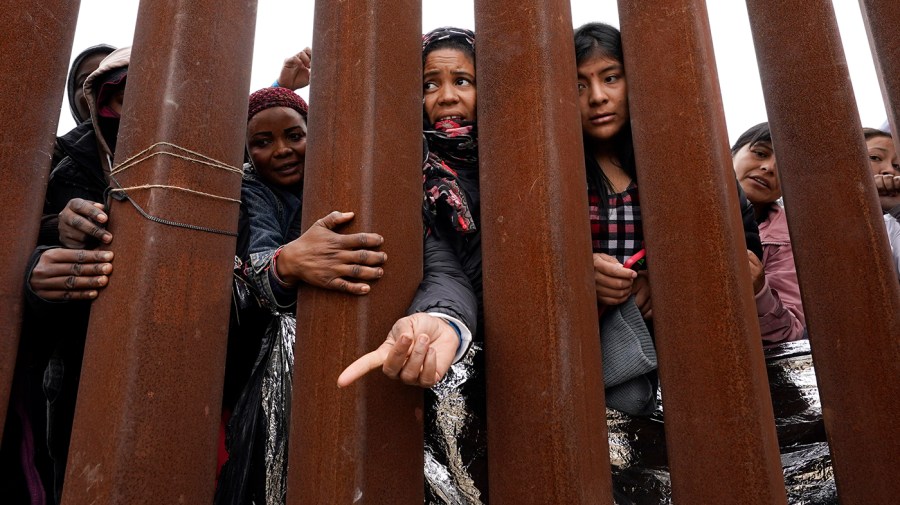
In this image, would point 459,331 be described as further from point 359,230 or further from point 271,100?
point 271,100

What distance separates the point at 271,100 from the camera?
271cm

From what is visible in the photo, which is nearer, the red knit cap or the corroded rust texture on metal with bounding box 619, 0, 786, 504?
the corroded rust texture on metal with bounding box 619, 0, 786, 504

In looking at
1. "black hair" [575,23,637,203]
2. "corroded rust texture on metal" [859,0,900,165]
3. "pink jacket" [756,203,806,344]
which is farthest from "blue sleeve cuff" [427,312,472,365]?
"corroded rust texture on metal" [859,0,900,165]

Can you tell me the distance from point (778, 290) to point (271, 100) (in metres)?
2.41

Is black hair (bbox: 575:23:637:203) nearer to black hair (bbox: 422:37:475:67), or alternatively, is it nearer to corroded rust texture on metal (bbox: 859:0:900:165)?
black hair (bbox: 422:37:475:67)

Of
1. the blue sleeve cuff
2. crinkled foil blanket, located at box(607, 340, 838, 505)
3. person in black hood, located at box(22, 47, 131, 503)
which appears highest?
person in black hood, located at box(22, 47, 131, 503)

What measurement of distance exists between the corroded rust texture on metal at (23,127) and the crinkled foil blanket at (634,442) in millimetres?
1114

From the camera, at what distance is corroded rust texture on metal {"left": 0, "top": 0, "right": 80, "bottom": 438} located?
5.06 ft

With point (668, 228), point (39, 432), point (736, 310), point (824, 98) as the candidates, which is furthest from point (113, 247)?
point (824, 98)

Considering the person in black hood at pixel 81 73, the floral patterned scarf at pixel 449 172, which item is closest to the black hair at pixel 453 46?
the floral patterned scarf at pixel 449 172

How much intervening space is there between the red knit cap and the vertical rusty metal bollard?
216 centimetres

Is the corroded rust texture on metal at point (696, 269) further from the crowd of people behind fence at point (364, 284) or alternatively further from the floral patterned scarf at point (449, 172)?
the floral patterned scarf at point (449, 172)

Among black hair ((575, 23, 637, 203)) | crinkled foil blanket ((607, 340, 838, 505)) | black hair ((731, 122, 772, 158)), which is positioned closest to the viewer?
crinkled foil blanket ((607, 340, 838, 505))

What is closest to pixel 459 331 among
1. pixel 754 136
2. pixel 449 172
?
pixel 449 172
